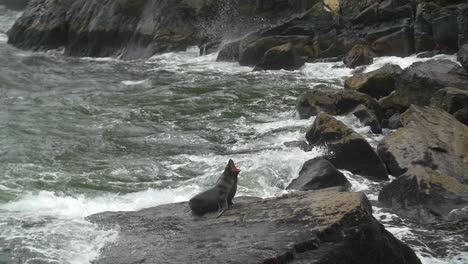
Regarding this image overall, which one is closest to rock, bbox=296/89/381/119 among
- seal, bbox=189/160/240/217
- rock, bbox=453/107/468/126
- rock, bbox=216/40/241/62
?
rock, bbox=453/107/468/126

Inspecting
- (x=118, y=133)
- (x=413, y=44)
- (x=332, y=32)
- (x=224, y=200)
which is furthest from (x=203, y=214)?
(x=332, y=32)

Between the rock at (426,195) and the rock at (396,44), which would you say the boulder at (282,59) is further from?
the rock at (426,195)

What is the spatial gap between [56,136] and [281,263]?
10.2 meters

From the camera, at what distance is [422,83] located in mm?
14953

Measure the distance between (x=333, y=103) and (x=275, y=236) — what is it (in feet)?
30.4

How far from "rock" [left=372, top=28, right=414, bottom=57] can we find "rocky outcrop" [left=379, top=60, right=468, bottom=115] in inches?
261

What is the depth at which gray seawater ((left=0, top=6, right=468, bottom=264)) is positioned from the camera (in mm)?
8492

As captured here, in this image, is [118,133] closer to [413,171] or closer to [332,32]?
[413,171]

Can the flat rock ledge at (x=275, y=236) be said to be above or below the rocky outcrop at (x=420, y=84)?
below

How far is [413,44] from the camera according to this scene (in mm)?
21953

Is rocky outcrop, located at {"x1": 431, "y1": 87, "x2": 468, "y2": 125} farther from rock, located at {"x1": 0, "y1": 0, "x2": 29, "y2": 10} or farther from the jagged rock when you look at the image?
rock, located at {"x1": 0, "y1": 0, "x2": 29, "y2": 10}

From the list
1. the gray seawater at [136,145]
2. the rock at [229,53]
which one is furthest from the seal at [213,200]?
the rock at [229,53]

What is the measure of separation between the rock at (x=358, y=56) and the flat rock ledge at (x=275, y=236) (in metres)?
14.9

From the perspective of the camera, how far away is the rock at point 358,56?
21734 mm
